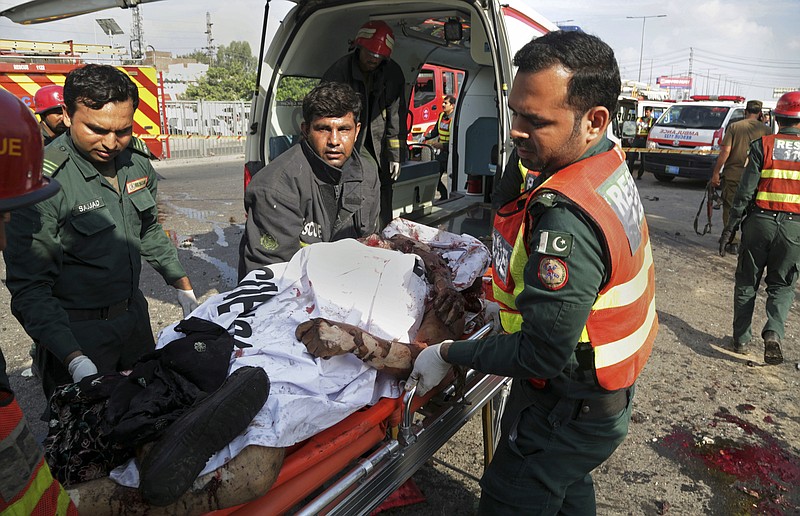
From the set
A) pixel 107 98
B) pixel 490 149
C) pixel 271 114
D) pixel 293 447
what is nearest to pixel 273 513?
pixel 293 447

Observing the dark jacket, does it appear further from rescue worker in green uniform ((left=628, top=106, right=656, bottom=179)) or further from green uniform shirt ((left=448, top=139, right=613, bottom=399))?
rescue worker in green uniform ((left=628, top=106, right=656, bottom=179))

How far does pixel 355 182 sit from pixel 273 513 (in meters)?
1.74

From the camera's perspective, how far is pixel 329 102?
256 cm

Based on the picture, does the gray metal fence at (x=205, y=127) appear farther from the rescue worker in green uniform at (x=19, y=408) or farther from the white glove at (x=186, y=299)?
the rescue worker in green uniform at (x=19, y=408)

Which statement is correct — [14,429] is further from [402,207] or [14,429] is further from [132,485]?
[402,207]

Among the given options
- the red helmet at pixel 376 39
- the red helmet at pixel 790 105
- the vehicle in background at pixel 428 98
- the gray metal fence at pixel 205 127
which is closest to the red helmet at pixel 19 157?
the red helmet at pixel 376 39

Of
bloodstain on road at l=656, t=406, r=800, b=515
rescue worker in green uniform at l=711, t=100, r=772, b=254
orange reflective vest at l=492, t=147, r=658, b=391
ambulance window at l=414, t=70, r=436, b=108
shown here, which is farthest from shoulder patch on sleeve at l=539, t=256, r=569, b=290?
ambulance window at l=414, t=70, r=436, b=108

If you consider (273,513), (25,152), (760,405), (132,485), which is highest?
(25,152)

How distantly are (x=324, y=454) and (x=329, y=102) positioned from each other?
165cm

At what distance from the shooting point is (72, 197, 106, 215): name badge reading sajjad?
6.86ft

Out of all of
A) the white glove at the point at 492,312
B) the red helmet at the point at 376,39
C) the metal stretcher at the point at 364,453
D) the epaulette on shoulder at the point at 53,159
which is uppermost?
Answer: the red helmet at the point at 376,39

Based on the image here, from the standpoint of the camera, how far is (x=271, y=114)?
13.5 ft

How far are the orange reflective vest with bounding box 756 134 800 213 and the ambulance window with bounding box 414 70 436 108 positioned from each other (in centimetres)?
1082

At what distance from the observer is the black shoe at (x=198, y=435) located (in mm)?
1269
